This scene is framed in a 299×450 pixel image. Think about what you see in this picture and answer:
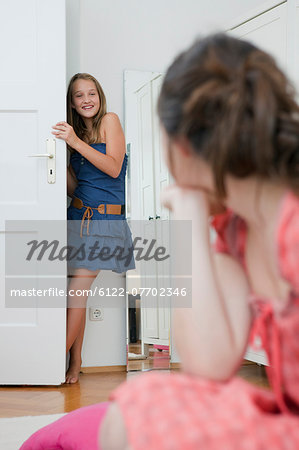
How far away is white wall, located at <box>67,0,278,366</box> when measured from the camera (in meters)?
3.30

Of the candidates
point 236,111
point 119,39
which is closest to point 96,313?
point 119,39

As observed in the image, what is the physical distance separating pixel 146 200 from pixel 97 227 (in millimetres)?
458

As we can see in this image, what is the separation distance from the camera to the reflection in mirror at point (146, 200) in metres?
3.34

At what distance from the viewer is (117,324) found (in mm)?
3312

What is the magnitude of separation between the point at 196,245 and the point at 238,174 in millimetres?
169

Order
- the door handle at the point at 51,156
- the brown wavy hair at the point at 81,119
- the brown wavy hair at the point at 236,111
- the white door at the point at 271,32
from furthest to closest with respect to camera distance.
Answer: the brown wavy hair at the point at 81,119 → the door handle at the point at 51,156 → the white door at the point at 271,32 → the brown wavy hair at the point at 236,111

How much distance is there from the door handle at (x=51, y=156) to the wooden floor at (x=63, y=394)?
1.09 meters

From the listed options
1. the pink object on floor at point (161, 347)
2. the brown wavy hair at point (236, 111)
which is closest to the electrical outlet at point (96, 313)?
the pink object on floor at point (161, 347)

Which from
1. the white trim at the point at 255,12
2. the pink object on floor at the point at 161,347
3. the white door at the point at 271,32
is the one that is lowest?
the pink object on floor at the point at 161,347

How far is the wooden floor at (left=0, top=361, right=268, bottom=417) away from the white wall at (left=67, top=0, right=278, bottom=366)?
0.80 feet

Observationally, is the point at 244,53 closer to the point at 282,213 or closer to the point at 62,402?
the point at 282,213

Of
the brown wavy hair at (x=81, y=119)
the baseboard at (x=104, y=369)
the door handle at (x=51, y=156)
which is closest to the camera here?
the door handle at (x=51, y=156)

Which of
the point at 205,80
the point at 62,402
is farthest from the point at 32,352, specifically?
the point at 205,80

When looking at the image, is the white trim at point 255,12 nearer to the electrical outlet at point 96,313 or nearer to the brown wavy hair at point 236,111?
the electrical outlet at point 96,313
